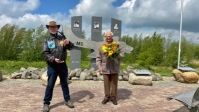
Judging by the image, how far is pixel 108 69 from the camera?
4.96 m

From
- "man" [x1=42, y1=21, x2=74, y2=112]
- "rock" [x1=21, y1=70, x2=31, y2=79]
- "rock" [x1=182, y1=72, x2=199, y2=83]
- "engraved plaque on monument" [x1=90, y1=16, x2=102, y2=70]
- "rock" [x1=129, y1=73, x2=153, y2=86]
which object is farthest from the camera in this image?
"engraved plaque on monument" [x1=90, y1=16, x2=102, y2=70]

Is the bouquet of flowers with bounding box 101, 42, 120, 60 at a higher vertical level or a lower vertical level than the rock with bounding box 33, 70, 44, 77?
higher

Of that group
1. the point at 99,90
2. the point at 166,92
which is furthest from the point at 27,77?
the point at 166,92

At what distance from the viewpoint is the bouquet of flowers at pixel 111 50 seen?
471cm

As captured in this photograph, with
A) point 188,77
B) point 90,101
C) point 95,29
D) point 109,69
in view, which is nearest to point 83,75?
point 95,29

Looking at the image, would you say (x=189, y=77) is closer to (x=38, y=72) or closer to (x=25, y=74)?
(x=38, y=72)

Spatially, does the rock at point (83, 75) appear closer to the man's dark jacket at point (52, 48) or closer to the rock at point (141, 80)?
the rock at point (141, 80)

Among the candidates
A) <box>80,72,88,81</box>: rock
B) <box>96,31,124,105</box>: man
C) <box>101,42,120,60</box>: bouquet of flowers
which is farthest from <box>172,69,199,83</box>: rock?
<box>101,42,120,60</box>: bouquet of flowers

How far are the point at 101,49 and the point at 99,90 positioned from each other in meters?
2.05

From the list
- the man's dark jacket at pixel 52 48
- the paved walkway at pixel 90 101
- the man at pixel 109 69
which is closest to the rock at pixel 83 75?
the paved walkway at pixel 90 101

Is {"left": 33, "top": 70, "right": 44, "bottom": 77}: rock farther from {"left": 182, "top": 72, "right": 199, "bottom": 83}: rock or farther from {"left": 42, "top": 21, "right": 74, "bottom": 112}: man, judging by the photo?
{"left": 182, "top": 72, "right": 199, "bottom": 83}: rock

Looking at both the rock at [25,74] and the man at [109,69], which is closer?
the man at [109,69]

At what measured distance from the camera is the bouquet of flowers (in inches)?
185

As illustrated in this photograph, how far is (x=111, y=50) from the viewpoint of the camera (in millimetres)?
4703
